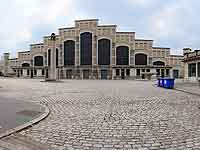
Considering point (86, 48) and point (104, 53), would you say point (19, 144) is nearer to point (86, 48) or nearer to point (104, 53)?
point (104, 53)

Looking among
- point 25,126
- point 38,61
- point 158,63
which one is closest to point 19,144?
point 25,126

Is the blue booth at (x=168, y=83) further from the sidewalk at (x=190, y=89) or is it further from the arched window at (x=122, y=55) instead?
the arched window at (x=122, y=55)

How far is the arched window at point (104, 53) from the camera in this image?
7588cm

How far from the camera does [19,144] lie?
515cm

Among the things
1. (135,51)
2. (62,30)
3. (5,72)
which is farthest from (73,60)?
(5,72)

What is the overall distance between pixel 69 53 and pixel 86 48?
6686 millimetres

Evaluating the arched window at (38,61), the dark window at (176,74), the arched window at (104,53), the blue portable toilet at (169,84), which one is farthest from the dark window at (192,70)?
the arched window at (38,61)

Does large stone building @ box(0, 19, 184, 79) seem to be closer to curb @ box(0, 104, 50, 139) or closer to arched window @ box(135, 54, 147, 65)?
arched window @ box(135, 54, 147, 65)

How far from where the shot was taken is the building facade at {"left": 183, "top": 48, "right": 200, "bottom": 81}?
125 feet

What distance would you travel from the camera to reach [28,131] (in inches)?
245

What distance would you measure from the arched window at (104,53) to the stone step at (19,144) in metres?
70.4

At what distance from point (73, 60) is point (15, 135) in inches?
2846

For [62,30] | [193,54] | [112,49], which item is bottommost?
[193,54]

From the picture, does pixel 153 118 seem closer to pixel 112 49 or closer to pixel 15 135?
pixel 15 135
